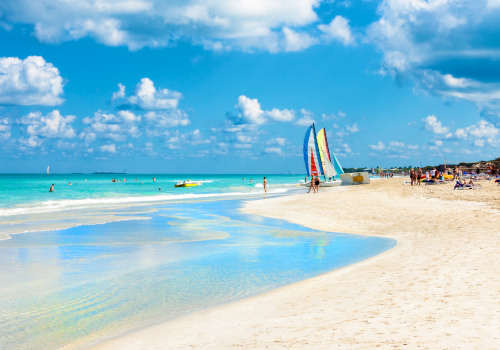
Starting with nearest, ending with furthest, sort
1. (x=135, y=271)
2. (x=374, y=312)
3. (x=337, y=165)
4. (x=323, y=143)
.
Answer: (x=374, y=312) < (x=135, y=271) < (x=323, y=143) < (x=337, y=165)

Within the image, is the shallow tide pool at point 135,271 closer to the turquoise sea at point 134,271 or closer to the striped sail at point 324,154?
the turquoise sea at point 134,271

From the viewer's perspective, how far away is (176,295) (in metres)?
8.30

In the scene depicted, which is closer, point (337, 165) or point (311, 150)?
point (311, 150)

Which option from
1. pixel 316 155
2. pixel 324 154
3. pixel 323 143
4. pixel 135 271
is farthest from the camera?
pixel 323 143

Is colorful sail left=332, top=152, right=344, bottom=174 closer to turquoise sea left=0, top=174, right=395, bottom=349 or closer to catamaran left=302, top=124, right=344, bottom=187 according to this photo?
catamaran left=302, top=124, right=344, bottom=187

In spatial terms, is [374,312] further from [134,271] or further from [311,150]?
[311,150]

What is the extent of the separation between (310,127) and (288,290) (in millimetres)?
53468

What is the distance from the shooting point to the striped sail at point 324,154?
212 feet

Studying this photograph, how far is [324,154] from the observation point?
65000 millimetres

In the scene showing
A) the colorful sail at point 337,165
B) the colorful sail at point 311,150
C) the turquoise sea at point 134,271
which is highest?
the colorful sail at point 311,150

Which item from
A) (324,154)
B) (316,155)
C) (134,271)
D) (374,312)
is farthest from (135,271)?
(324,154)

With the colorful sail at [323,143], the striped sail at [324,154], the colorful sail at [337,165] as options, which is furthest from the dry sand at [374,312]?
the colorful sail at [337,165]

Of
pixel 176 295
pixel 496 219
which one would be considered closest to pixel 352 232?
pixel 496 219

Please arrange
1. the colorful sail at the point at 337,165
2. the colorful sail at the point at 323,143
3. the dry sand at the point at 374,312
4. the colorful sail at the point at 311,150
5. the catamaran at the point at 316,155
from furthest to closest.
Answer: the colorful sail at the point at 337,165, the colorful sail at the point at 323,143, the catamaran at the point at 316,155, the colorful sail at the point at 311,150, the dry sand at the point at 374,312
